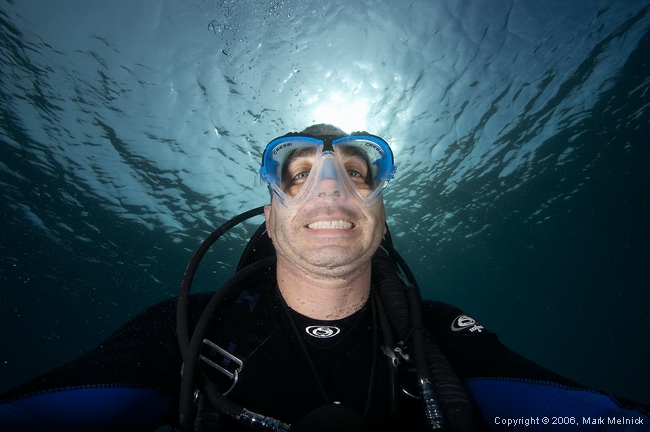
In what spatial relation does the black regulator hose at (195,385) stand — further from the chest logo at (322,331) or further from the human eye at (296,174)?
the human eye at (296,174)

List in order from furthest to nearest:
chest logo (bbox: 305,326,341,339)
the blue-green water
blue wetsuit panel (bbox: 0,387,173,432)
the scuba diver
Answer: the blue-green water < chest logo (bbox: 305,326,341,339) < the scuba diver < blue wetsuit panel (bbox: 0,387,173,432)

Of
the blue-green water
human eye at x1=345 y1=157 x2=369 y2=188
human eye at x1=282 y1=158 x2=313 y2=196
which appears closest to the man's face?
human eye at x1=282 y1=158 x2=313 y2=196

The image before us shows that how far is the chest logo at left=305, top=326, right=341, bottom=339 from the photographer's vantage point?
285 centimetres

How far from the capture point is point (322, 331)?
2848 mm

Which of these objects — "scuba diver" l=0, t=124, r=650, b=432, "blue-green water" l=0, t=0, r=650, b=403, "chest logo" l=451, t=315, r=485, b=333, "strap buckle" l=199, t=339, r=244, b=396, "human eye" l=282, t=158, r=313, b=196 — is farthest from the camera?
"blue-green water" l=0, t=0, r=650, b=403

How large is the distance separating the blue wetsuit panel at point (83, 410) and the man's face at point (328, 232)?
5.64 feet

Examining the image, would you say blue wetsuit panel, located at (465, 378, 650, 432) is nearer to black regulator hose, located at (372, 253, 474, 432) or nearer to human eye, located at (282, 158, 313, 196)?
black regulator hose, located at (372, 253, 474, 432)

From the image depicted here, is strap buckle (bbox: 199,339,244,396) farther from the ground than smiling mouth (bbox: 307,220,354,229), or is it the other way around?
smiling mouth (bbox: 307,220,354,229)

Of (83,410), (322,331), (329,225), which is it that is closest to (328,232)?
(329,225)

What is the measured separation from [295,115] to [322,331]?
9763 millimetres

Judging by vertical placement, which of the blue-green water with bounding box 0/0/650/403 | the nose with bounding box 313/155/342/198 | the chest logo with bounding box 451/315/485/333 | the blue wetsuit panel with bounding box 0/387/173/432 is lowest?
the blue wetsuit panel with bounding box 0/387/173/432

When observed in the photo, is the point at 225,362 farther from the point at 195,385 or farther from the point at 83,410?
the point at 83,410

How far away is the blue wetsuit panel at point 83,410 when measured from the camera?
1.94 metres

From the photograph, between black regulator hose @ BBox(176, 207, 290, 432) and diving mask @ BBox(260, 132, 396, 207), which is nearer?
black regulator hose @ BBox(176, 207, 290, 432)
